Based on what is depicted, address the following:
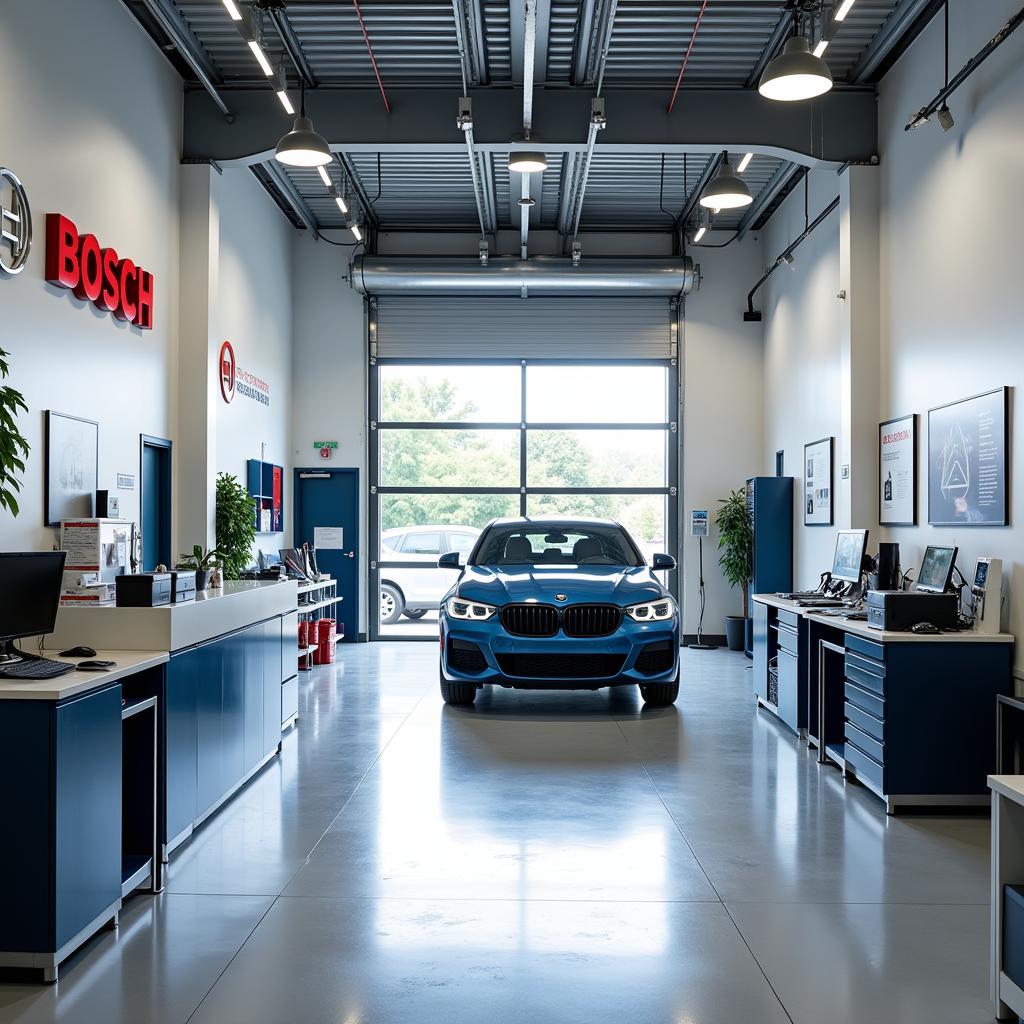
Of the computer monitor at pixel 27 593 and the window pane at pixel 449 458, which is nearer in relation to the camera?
the computer monitor at pixel 27 593

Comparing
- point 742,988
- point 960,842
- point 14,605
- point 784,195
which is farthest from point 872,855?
point 784,195

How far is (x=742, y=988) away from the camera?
2.75 m

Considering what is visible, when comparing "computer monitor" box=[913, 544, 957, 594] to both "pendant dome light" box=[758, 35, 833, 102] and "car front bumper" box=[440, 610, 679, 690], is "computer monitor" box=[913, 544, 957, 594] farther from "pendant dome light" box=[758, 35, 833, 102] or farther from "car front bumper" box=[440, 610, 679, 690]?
"pendant dome light" box=[758, 35, 833, 102]

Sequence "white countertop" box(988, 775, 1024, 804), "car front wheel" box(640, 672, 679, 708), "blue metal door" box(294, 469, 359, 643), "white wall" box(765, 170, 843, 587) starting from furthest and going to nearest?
"blue metal door" box(294, 469, 359, 643) → "white wall" box(765, 170, 843, 587) → "car front wheel" box(640, 672, 679, 708) → "white countertop" box(988, 775, 1024, 804)

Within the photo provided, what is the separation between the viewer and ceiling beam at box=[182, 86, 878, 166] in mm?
7602

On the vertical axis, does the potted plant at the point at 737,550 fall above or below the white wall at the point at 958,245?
below

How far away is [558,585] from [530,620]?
37 centimetres

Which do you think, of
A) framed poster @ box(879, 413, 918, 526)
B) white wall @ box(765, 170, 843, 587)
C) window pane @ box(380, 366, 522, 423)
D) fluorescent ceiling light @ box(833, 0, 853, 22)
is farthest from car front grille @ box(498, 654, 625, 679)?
window pane @ box(380, 366, 522, 423)

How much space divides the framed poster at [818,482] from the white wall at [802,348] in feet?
0.31

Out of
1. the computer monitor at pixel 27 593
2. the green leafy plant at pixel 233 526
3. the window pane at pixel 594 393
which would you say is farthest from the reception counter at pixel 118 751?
the window pane at pixel 594 393

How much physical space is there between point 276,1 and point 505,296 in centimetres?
597

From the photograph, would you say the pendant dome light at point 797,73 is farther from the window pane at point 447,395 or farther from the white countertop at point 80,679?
the window pane at point 447,395

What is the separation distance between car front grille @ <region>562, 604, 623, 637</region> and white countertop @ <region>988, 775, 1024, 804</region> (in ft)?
13.7

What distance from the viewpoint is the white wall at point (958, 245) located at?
515cm
